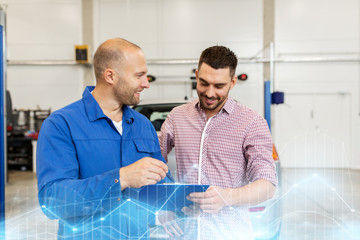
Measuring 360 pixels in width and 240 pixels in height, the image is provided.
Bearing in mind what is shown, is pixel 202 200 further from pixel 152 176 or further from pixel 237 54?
pixel 237 54

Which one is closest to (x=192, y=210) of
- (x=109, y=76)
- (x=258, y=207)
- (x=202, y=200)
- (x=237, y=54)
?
(x=202, y=200)

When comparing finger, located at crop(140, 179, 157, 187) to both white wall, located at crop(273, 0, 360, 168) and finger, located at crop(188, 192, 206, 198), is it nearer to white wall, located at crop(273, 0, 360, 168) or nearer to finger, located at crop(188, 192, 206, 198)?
finger, located at crop(188, 192, 206, 198)

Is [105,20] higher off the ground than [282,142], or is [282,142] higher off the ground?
[105,20]

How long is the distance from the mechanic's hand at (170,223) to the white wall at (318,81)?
20.0 feet

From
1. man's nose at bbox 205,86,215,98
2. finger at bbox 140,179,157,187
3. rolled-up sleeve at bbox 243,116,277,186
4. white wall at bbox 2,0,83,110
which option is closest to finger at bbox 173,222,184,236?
finger at bbox 140,179,157,187

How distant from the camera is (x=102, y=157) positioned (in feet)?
3.84

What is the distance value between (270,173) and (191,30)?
625 cm

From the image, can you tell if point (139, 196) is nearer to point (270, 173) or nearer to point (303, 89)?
point (270, 173)

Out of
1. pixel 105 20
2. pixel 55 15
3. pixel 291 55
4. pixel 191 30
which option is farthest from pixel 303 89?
pixel 55 15

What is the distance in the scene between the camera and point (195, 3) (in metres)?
7.07

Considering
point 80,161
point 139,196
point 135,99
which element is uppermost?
point 135,99

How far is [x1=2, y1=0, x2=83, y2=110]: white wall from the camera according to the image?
7.23 m

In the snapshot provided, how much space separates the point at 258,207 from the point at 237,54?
5.53 m

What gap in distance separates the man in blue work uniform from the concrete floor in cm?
13
